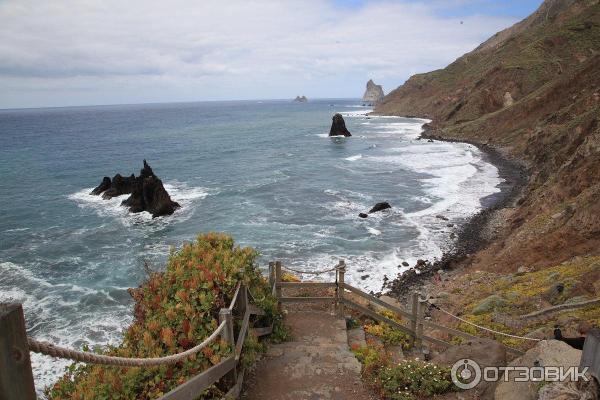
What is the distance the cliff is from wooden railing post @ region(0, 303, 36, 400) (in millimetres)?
Answer: 19073

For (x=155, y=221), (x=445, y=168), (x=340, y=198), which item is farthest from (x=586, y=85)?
(x=155, y=221)

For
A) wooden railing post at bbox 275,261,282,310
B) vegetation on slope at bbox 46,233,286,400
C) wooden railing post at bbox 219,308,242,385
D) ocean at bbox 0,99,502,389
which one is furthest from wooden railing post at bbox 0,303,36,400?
ocean at bbox 0,99,502,389

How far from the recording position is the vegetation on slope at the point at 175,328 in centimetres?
493

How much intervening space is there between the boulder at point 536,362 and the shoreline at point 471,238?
14267 millimetres

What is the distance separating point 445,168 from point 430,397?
4646 cm

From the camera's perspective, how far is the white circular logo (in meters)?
7.00

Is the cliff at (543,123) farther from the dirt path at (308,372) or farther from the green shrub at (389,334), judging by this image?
the dirt path at (308,372)

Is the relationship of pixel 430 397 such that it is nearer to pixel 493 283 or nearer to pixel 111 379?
pixel 111 379

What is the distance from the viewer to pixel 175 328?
5.68m

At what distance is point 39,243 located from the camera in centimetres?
2916

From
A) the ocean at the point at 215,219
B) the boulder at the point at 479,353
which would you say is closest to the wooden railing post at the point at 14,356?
the boulder at the point at 479,353

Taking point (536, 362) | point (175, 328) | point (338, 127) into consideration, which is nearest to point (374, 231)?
point (536, 362)

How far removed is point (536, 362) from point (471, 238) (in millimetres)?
22375

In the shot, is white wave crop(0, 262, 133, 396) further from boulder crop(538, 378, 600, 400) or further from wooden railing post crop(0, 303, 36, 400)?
boulder crop(538, 378, 600, 400)
